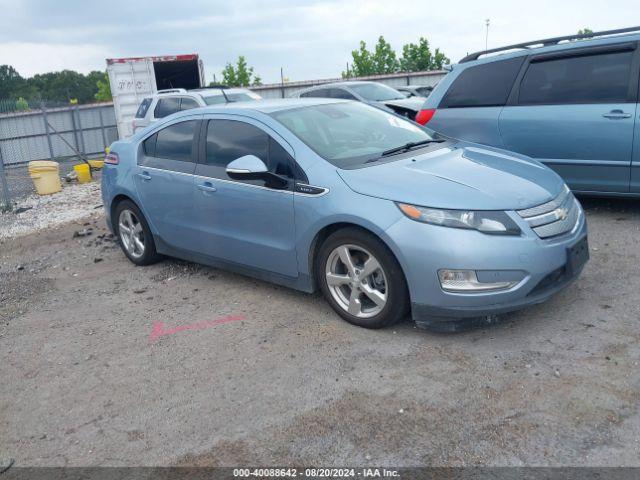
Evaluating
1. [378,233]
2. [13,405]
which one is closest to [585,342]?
[378,233]

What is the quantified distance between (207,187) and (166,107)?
9.42 metres

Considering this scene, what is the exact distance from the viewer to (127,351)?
Result: 171 inches

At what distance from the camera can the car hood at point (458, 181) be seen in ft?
12.7

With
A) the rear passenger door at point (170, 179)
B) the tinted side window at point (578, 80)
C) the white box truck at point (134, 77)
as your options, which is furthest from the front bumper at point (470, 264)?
the white box truck at point (134, 77)

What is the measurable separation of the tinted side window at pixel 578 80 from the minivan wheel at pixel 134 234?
422 centimetres

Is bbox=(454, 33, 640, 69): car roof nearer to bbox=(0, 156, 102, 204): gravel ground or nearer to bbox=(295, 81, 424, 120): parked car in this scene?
bbox=(295, 81, 424, 120): parked car

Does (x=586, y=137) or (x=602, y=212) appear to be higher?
(x=586, y=137)

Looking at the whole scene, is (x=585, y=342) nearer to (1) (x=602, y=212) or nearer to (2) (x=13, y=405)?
(1) (x=602, y=212)

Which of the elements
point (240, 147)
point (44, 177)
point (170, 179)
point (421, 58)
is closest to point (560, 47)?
point (240, 147)

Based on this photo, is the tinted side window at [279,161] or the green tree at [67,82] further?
the green tree at [67,82]

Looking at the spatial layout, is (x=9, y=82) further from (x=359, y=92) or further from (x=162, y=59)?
(x=359, y=92)

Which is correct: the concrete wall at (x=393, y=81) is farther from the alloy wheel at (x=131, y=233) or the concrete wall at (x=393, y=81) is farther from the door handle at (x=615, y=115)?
the door handle at (x=615, y=115)

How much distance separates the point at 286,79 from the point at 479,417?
27.9 m

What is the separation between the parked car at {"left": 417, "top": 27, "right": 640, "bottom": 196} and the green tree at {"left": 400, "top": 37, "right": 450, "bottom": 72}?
28.8 meters
